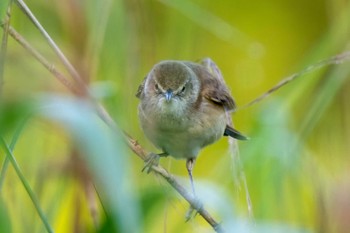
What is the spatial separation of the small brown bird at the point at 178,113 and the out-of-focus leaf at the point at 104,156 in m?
1.07

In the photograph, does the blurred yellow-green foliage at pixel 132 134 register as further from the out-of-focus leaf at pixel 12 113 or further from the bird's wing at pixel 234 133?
the bird's wing at pixel 234 133

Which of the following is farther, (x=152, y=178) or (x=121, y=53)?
(x=121, y=53)

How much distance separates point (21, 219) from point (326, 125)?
0.92 m

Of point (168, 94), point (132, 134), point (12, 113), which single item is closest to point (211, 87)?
point (168, 94)

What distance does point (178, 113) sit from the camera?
234cm

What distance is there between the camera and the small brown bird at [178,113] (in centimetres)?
233

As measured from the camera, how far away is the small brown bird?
2.33 meters

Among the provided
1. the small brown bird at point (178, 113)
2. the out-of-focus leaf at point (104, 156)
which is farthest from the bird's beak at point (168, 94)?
the out-of-focus leaf at point (104, 156)

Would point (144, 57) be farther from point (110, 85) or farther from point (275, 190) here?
point (275, 190)

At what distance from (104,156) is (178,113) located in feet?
4.19

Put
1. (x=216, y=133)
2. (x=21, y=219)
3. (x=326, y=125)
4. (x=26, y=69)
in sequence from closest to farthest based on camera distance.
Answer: (x=21, y=219) < (x=26, y=69) < (x=326, y=125) < (x=216, y=133)

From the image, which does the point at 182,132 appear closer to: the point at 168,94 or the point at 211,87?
the point at 168,94

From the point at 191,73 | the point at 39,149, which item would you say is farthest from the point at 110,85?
the point at 191,73

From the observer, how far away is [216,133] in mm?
2430
